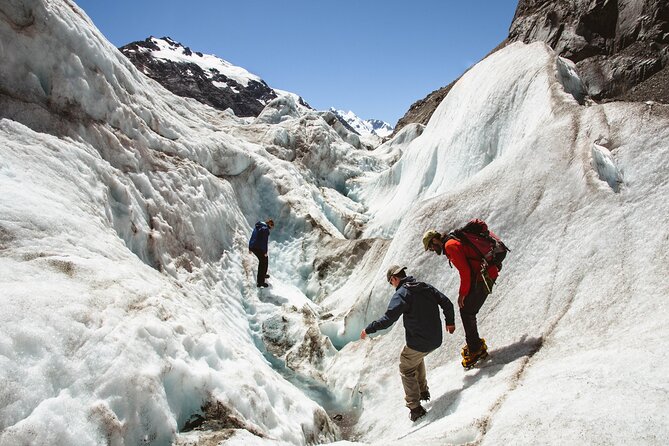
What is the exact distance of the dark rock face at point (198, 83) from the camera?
10731 centimetres

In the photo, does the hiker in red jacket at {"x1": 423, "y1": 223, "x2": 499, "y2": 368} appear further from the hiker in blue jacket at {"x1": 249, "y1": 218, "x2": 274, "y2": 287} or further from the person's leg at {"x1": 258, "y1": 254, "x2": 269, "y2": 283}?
the hiker in blue jacket at {"x1": 249, "y1": 218, "x2": 274, "y2": 287}

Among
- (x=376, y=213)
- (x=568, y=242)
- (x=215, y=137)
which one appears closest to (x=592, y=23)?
(x=376, y=213)

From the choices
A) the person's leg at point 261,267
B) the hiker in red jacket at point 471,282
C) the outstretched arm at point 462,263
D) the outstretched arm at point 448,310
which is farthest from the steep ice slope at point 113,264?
the outstretched arm at point 462,263

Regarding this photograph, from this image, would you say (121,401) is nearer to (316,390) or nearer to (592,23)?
(316,390)

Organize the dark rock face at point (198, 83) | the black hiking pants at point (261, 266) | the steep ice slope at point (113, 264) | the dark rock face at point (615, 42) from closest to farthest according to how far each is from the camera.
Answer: the steep ice slope at point (113, 264)
the black hiking pants at point (261, 266)
the dark rock face at point (615, 42)
the dark rock face at point (198, 83)

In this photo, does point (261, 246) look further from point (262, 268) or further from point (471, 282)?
point (471, 282)

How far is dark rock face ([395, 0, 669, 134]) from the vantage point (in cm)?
3120

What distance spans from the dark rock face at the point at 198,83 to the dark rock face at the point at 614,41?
78689 millimetres

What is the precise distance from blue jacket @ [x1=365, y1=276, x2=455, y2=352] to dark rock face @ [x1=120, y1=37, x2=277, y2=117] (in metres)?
103

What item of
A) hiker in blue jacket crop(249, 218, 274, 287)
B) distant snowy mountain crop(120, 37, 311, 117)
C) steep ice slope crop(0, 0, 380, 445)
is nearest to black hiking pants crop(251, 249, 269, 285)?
hiker in blue jacket crop(249, 218, 274, 287)

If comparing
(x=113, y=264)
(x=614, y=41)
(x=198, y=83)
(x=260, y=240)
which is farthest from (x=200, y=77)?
(x=113, y=264)

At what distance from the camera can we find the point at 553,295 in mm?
→ 7484

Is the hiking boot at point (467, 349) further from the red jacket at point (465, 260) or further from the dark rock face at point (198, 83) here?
the dark rock face at point (198, 83)

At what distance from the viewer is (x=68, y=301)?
5.21m
